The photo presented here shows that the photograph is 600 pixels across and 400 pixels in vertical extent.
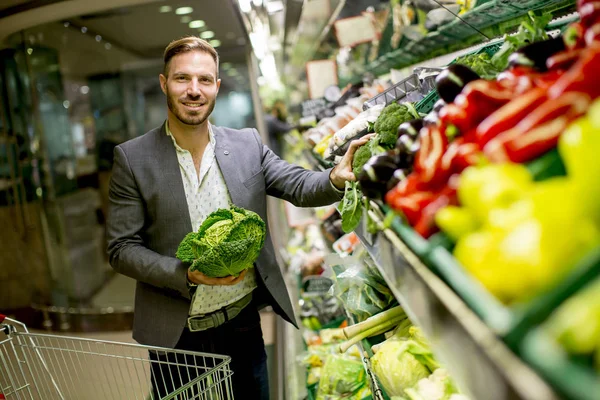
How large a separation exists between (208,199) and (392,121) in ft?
3.66

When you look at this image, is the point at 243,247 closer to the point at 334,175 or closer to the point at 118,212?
the point at 334,175

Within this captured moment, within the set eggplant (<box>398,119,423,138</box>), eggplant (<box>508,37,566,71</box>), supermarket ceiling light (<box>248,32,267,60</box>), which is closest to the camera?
eggplant (<box>508,37,566,71</box>)

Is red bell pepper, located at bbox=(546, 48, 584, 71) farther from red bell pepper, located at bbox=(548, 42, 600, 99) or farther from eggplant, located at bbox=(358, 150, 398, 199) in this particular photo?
eggplant, located at bbox=(358, 150, 398, 199)

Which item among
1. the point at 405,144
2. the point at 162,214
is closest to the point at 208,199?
the point at 162,214

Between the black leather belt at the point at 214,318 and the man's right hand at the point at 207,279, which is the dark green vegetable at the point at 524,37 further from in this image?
the black leather belt at the point at 214,318

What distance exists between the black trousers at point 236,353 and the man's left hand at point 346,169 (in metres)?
Result: 0.87

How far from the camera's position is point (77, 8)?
383 centimetres

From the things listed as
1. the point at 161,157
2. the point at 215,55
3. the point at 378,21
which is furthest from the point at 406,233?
the point at 378,21

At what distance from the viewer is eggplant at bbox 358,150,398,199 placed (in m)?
1.22

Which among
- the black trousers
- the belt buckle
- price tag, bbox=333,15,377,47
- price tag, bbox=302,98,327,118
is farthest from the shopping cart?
price tag, bbox=333,15,377,47

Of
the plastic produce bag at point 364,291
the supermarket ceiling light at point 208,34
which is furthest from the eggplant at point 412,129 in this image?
the supermarket ceiling light at point 208,34

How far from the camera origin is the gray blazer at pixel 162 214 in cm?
212

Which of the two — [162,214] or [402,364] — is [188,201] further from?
[402,364]

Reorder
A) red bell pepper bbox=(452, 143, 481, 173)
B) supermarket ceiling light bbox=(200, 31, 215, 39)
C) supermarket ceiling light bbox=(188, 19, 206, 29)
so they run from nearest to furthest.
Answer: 1. red bell pepper bbox=(452, 143, 481, 173)
2. supermarket ceiling light bbox=(188, 19, 206, 29)
3. supermarket ceiling light bbox=(200, 31, 215, 39)
